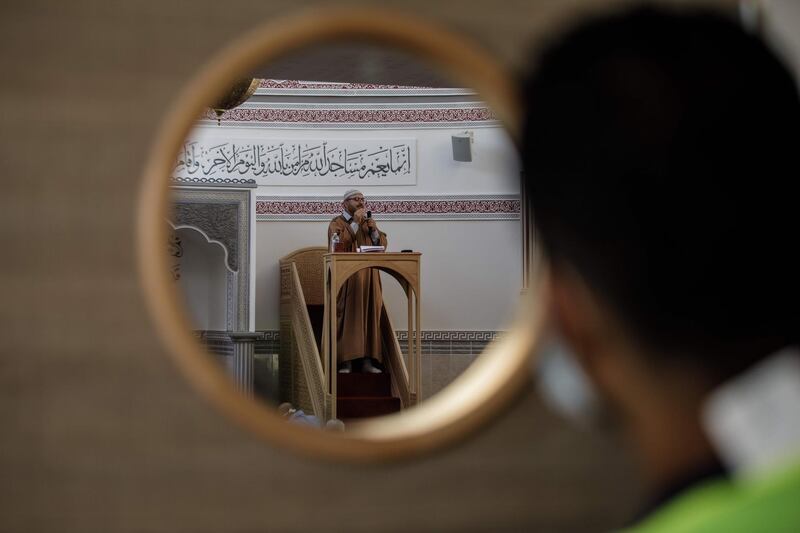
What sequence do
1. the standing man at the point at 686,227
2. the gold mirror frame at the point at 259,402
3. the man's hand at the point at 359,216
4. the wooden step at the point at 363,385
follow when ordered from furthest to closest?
1. the man's hand at the point at 359,216
2. the wooden step at the point at 363,385
3. the gold mirror frame at the point at 259,402
4. the standing man at the point at 686,227

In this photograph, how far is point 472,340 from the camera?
743 cm

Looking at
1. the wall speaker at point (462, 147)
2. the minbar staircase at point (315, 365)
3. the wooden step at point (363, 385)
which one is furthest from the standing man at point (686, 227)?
the wall speaker at point (462, 147)

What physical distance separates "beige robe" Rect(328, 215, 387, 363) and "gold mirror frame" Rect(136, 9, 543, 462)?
4.86m

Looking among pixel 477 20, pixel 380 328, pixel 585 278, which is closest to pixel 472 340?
pixel 380 328

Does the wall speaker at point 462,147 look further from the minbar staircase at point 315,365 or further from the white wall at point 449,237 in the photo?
the minbar staircase at point 315,365

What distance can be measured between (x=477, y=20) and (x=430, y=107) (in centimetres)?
601

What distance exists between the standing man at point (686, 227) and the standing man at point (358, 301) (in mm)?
5813

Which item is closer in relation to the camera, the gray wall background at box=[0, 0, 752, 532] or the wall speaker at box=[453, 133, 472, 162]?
the gray wall background at box=[0, 0, 752, 532]

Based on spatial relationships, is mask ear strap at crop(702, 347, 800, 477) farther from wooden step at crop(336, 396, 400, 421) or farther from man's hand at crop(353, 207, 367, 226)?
man's hand at crop(353, 207, 367, 226)

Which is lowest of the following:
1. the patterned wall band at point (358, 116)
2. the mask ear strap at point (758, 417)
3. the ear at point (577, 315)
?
the mask ear strap at point (758, 417)

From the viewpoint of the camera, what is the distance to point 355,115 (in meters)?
7.55

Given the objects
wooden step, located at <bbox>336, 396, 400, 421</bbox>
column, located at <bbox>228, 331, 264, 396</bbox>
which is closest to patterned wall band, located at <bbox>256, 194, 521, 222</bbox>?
column, located at <bbox>228, 331, 264, 396</bbox>

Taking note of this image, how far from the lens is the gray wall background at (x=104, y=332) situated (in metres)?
1.45

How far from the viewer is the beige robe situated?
21.1 feet
